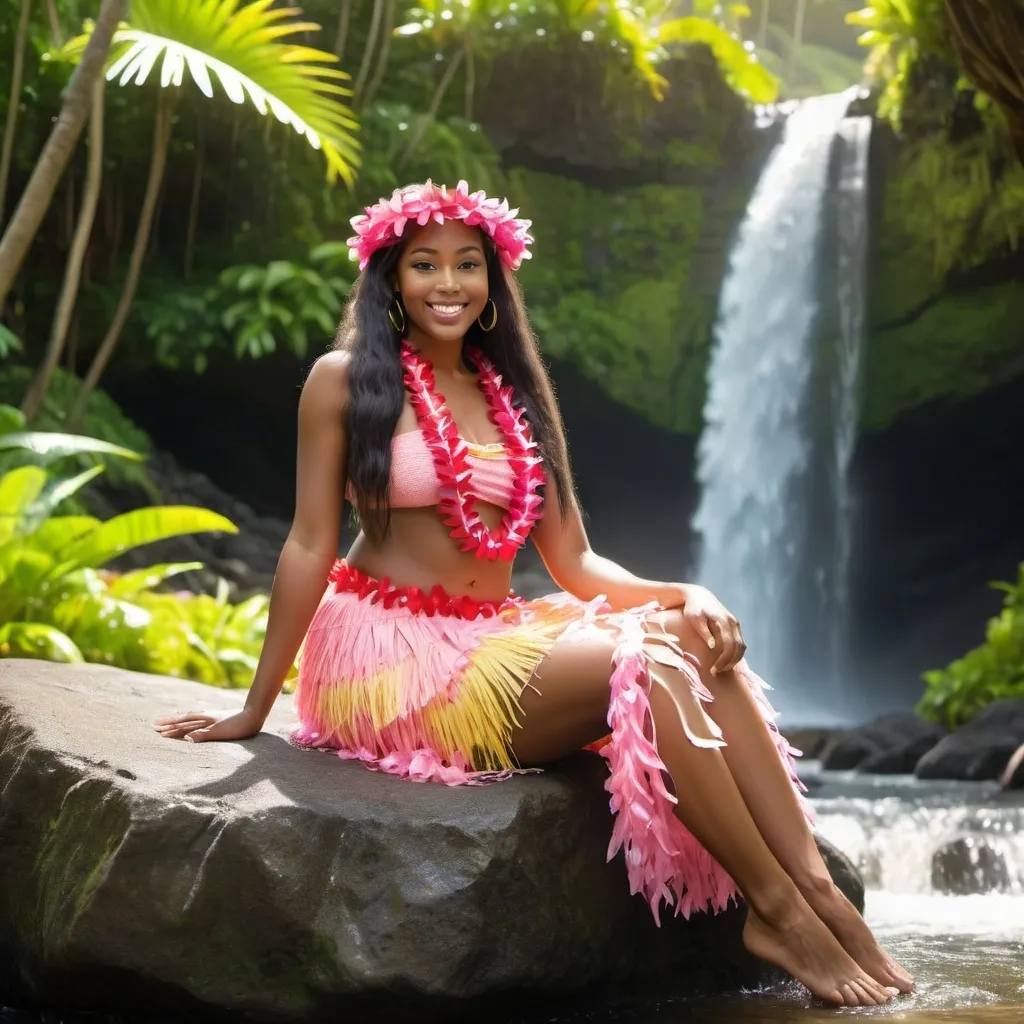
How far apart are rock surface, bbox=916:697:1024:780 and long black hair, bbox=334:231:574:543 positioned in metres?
4.79

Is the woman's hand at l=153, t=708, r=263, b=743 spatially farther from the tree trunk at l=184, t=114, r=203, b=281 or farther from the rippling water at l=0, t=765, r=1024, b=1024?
the tree trunk at l=184, t=114, r=203, b=281

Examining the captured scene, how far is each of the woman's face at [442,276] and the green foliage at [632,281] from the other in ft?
29.7

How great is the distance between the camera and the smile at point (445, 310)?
3279 mm

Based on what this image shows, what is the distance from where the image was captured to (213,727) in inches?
125

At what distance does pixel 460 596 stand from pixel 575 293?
958 centimetres

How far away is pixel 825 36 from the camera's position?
29.2 metres

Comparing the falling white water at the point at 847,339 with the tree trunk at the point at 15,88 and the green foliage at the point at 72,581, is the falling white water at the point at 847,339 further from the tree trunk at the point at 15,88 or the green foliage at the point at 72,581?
the green foliage at the point at 72,581

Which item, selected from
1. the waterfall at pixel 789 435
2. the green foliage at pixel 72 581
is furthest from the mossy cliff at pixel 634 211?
the green foliage at pixel 72 581

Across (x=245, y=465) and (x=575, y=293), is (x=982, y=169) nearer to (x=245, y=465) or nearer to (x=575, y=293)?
(x=575, y=293)

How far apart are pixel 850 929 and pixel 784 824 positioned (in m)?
0.25

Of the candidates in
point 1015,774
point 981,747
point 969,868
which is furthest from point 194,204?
point 969,868

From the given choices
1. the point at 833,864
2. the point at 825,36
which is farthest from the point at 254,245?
the point at 825,36

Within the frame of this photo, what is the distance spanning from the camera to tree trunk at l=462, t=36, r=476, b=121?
1173cm

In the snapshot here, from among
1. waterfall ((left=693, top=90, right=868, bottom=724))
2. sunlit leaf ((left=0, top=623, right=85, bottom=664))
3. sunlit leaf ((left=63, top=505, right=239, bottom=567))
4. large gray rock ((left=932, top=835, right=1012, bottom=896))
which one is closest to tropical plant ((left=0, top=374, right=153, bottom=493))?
sunlit leaf ((left=63, top=505, right=239, bottom=567))
